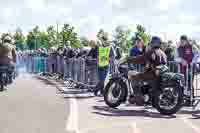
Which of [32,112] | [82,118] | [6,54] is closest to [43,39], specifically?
[6,54]

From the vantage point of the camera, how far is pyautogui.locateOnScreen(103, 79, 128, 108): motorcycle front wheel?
13.2 meters

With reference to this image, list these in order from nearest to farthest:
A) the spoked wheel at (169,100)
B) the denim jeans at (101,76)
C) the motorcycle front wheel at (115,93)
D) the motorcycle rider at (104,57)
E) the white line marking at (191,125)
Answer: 1. the white line marking at (191,125)
2. the spoked wheel at (169,100)
3. the motorcycle front wheel at (115,93)
4. the denim jeans at (101,76)
5. the motorcycle rider at (104,57)

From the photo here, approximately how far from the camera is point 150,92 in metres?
12.6

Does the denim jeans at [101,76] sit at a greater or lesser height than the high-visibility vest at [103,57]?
lesser

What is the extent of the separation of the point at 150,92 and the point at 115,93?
1.20 meters

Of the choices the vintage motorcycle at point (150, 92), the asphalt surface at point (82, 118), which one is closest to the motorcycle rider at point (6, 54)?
the asphalt surface at point (82, 118)

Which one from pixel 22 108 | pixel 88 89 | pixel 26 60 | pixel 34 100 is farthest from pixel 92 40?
pixel 26 60

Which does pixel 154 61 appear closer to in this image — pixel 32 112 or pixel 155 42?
pixel 155 42

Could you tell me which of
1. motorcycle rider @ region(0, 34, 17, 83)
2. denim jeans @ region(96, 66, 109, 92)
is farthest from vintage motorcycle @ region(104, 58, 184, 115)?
motorcycle rider @ region(0, 34, 17, 83)

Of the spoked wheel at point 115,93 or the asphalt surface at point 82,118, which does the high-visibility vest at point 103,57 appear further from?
the spoked wheel at point 115,93

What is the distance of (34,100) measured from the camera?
1502 cm

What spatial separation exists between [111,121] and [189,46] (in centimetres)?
505

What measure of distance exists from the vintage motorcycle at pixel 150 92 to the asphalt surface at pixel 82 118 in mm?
220

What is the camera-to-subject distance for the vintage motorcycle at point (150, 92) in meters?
12.1
